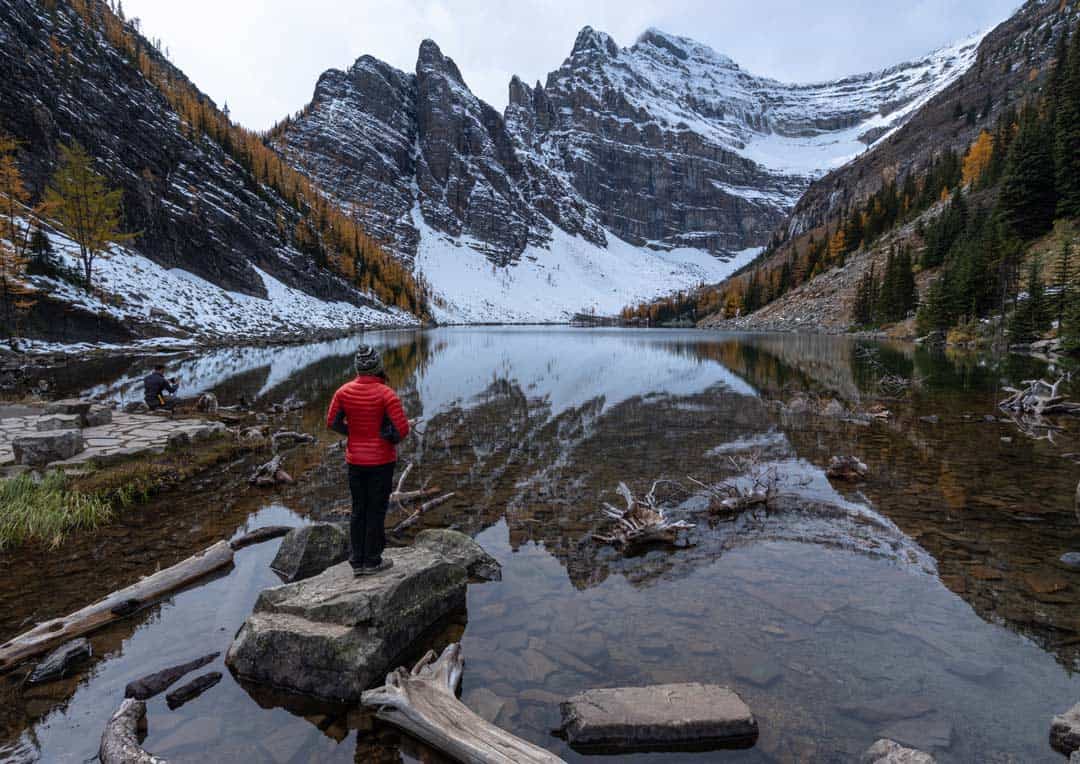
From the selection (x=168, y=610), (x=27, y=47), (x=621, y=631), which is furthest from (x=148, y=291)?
(x=621, y=631)

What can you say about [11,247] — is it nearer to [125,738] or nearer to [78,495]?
[78,495]

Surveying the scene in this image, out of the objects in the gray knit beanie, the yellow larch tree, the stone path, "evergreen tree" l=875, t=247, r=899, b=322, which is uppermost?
the yellow larch tree

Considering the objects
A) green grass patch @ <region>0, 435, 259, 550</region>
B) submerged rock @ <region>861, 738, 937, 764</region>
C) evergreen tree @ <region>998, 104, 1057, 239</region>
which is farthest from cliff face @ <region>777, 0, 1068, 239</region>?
green grass patch @ <region>0, 435, 259, 550</region>

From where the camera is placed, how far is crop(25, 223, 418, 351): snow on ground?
→ 50.0m

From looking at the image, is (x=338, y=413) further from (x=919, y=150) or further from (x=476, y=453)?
(x=919, y=150)

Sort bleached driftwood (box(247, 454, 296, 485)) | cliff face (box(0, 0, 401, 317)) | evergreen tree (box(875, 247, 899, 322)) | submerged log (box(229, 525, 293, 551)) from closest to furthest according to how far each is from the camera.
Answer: submerged log (box(229, 525, 293, 551)) < bleached driftwood (box(247, 454, 296, 485)) < cliff face (box(0, 0, 401, 317)) < evergreen tree (box(875, 247, 899, 322))

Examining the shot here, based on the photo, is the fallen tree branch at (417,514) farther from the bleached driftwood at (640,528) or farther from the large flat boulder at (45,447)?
the large flat boulder at (45,447)

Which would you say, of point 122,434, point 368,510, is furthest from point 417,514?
point 122,434

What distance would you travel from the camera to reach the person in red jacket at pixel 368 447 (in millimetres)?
6832

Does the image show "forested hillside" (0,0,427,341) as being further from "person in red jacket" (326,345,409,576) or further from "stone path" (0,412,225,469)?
"person in red jacket" (326,345,409,576)

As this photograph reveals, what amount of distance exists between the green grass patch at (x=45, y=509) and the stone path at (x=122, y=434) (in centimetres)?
173

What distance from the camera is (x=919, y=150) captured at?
156375 millimetres

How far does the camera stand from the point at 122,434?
15.1 m

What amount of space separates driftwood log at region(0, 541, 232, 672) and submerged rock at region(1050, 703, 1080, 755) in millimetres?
10587
